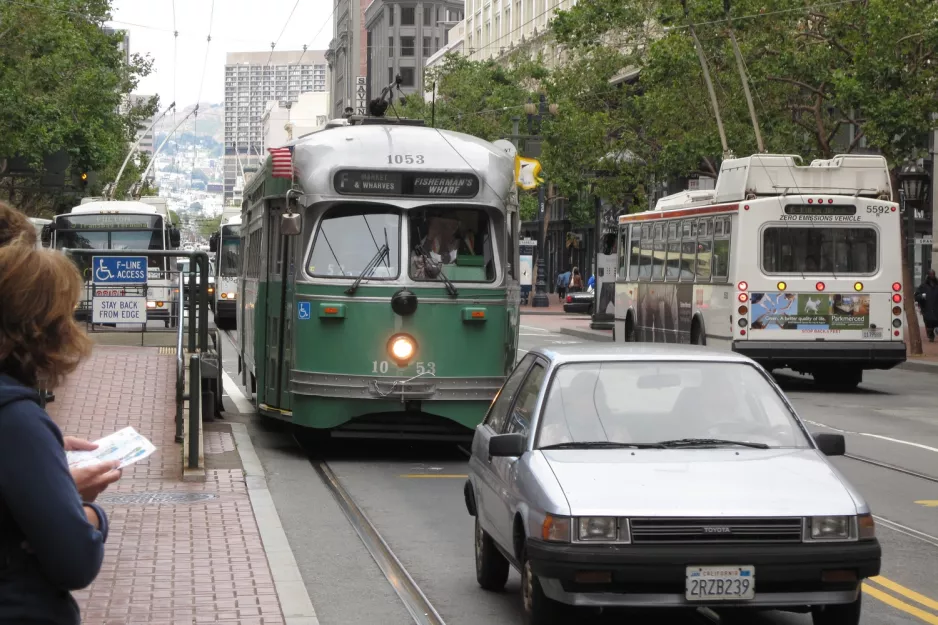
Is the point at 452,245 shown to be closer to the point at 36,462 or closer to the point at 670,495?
the point at 670,495

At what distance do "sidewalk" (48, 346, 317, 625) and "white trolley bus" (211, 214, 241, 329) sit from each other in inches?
940

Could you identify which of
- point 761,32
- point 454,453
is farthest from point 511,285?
point 761,32

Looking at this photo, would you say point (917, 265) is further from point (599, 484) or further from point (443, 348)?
point (599, 484)

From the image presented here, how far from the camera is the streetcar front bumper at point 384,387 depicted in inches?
557

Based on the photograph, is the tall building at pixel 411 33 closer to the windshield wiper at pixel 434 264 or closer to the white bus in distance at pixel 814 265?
the white bus in distance at pixel 814 265

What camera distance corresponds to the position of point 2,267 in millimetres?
3070

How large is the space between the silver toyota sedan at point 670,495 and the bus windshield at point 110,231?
24769mm

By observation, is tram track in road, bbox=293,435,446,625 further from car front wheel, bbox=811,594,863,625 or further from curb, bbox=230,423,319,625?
car front wheel, bbox=811,594,863,625

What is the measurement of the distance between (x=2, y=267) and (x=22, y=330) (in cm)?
13

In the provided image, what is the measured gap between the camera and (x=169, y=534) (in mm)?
9766

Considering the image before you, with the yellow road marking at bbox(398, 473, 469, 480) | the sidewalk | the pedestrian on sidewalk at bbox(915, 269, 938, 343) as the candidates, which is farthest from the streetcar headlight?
the pedestrian on sidewalk at bbox(915, 269, 938, 343)

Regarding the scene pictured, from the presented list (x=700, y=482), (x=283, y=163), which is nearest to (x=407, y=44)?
(x=283, y=163)

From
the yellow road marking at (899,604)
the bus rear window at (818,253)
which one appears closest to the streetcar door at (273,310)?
the yellow road marking at (899,604)

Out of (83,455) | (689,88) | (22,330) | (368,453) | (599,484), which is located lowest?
(368,453)
